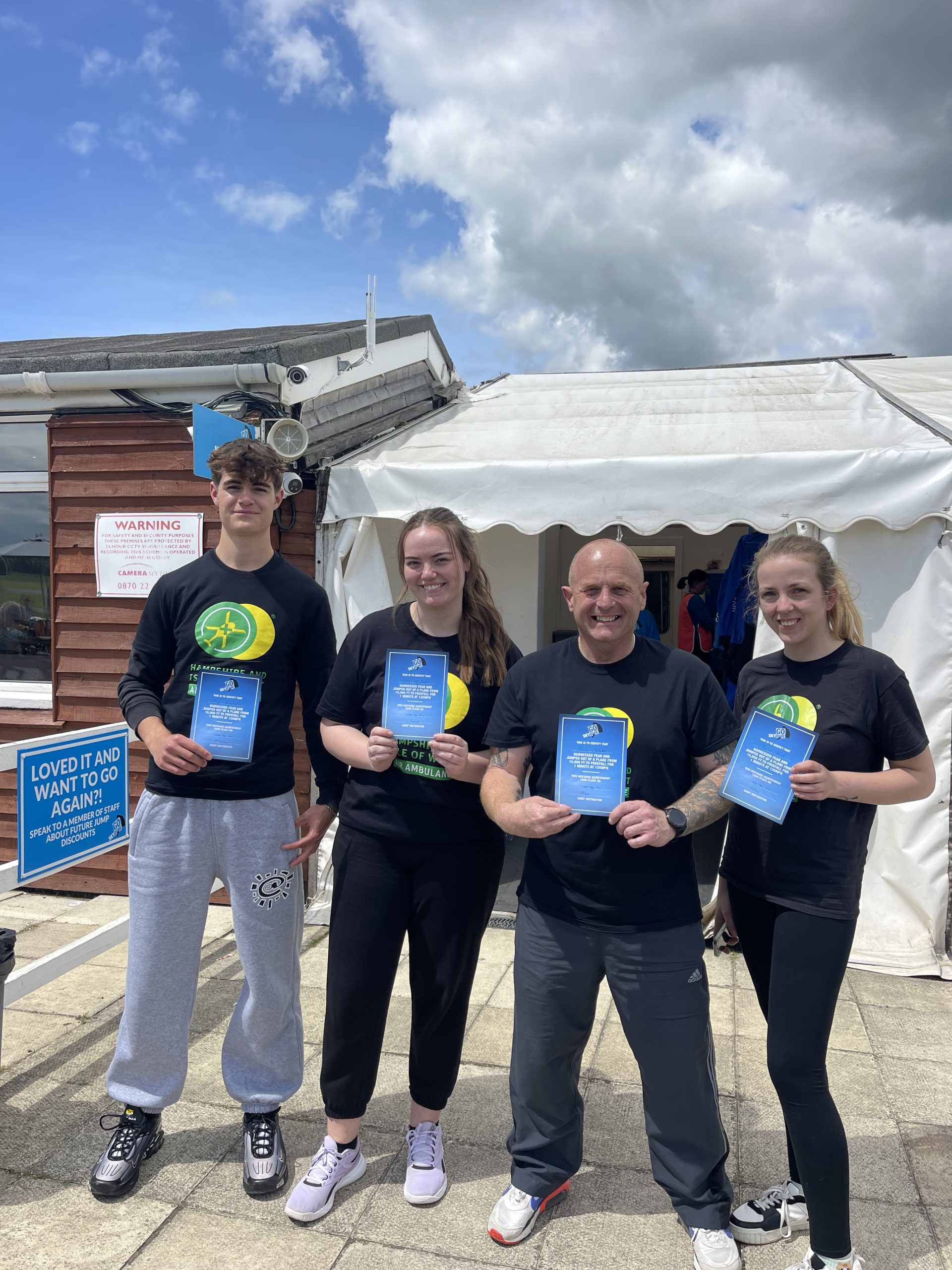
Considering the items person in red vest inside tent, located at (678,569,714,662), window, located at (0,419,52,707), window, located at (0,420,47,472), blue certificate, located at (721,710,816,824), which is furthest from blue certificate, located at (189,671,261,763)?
person in red vest inside tent, located at (678,569,714,662)

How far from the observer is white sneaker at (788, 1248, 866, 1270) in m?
1.96

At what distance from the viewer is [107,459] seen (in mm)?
5055

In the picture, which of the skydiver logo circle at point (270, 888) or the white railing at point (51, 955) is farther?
the white railing at point (51, 955)

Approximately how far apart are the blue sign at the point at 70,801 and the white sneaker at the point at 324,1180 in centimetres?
133

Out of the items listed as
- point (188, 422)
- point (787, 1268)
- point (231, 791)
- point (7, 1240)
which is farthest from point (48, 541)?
point (787, 1268)

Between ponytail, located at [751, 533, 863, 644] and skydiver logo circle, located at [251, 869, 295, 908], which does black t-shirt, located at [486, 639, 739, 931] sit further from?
skydiver logo circle, located at [251, 869, 295, 908]

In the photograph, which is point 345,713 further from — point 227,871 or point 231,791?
point 227,871

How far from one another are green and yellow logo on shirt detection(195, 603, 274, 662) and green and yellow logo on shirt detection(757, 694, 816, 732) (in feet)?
4.56

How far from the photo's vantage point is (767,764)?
195 cm

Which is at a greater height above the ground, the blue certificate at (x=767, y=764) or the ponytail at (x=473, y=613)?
the ponytail at (x=473, y=613)

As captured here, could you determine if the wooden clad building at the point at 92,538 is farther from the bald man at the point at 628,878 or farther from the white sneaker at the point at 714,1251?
the white sneaker at the point at 714,1251

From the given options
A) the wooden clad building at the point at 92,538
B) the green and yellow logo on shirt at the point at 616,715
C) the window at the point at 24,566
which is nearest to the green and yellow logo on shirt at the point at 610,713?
the green and yellow logo on shirt at the point at 616,715

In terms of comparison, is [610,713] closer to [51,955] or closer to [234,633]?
[234,633]

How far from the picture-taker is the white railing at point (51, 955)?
3.01m
